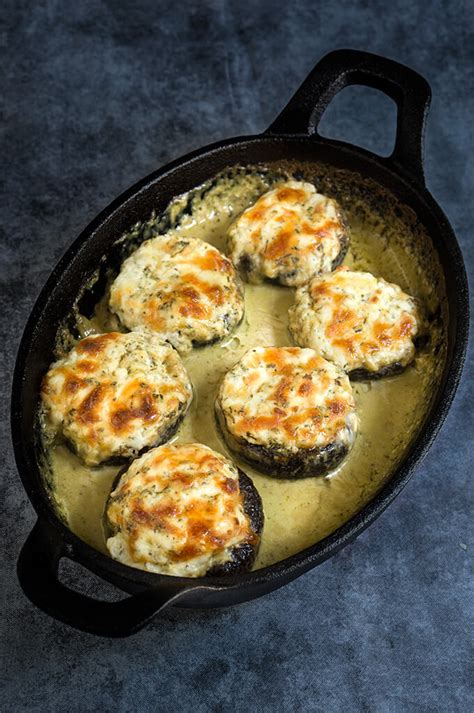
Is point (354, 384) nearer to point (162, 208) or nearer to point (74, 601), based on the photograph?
point (162, 208)

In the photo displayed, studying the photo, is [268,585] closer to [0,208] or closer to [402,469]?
[402,469]

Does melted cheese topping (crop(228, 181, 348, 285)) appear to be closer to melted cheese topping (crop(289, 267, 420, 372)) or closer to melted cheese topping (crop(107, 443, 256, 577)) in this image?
melted cheese topping (crop(289, 267, 420, 372))

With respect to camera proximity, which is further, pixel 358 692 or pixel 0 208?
pixel 0 208

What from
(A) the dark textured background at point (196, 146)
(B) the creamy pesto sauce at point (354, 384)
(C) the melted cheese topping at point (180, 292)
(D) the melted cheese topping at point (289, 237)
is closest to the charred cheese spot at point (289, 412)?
(B) the creamy pesto sauce at point (354, 384)

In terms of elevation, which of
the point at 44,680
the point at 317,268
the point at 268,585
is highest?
the point at 317,268

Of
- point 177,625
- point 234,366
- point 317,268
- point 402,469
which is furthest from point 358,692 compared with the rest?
point 317,268

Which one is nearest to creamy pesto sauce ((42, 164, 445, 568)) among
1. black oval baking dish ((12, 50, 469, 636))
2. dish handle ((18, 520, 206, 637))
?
black oval baking dish ((12, 50, 469, 636))

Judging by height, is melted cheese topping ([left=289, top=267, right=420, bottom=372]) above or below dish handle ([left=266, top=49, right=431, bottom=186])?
below
